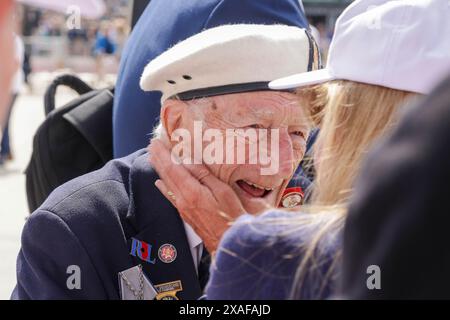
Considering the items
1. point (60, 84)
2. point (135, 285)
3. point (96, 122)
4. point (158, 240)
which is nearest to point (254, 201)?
point (158, 240)

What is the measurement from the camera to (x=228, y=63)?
193 centimetres

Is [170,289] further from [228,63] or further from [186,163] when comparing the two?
[228,63]

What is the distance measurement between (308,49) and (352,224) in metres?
1.31

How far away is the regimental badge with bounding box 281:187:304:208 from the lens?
211 cm

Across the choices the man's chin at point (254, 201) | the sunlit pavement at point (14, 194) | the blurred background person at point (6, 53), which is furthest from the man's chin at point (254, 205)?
the sunlit pavement at point (14, 194)

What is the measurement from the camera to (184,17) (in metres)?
2.41

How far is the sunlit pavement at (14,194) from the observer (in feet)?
16.9

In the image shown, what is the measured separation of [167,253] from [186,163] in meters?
0.22

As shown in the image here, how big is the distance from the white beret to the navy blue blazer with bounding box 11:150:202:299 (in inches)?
8.5

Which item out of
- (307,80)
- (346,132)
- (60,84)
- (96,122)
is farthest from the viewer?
(60,84)

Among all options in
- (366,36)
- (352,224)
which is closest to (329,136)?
(366,36)

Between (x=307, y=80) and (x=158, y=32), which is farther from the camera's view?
(x=158, y=32)

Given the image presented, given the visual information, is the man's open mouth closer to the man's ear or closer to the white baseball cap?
the man's ear

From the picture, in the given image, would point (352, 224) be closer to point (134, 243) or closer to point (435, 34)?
point (435, 34)
